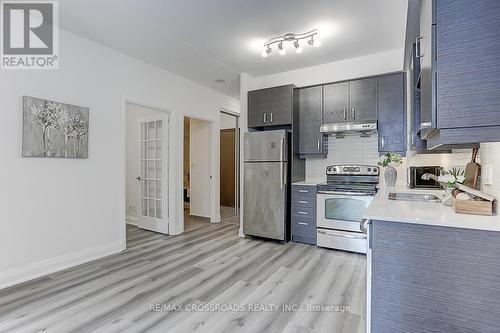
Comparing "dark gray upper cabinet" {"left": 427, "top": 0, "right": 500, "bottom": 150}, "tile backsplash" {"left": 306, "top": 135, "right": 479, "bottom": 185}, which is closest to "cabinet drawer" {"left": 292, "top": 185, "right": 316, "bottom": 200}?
"tile backsplash" {"left": 306, "top": 135, "right": 479, "bottom": 185}

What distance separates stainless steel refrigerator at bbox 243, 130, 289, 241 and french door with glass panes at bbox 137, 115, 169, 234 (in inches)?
53.7

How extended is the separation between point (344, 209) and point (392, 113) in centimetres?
140

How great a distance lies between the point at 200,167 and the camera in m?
5.55

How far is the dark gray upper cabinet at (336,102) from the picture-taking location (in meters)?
3.73

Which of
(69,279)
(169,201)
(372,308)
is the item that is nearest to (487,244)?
(372,308)

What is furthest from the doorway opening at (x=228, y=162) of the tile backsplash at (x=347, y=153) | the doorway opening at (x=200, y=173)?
the tile backsplash at (x=347, y=153)

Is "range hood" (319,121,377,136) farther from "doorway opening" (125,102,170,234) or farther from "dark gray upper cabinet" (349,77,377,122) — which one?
"doorway opening" (125,102,170,234)

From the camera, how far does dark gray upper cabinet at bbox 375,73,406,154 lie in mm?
3375

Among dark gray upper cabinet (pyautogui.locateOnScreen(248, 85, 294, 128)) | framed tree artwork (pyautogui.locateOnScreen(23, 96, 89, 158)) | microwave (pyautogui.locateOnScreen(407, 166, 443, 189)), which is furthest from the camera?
dark gray upper cabinet (pyautogui.locateOnScreen(248, 85, 294, 128))

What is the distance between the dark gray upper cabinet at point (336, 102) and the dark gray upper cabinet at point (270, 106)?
1.67 feet

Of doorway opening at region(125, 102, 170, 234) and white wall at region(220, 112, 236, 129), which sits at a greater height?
white wall at region(220, 112, 236, 129)

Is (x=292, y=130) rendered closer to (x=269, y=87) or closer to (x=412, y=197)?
(x=269, y=87)

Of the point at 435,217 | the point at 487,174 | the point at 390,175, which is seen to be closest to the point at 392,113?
the point at 390,175

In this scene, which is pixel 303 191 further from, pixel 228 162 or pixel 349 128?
pixel 228 162
